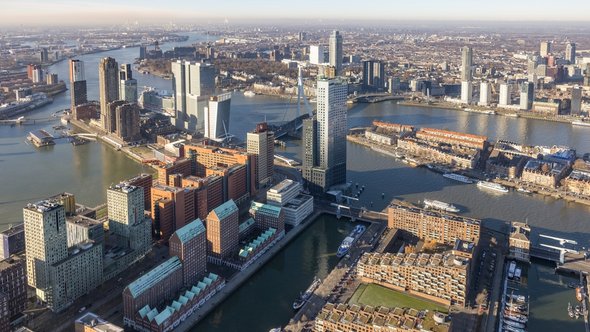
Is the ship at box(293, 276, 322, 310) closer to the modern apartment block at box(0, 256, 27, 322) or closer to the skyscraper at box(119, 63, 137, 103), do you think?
the modern apartment block at box(0, 256, 27, 322)

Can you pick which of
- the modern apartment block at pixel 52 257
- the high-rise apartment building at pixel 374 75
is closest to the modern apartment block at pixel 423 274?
the modern apartment block at pixel 52 257

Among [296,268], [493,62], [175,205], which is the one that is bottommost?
[296,268]

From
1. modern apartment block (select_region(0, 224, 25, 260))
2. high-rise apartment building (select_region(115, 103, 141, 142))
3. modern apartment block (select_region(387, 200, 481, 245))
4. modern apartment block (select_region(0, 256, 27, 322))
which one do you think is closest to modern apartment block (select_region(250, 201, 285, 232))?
modern apartment block (select_region(387, 200, 481, 245))

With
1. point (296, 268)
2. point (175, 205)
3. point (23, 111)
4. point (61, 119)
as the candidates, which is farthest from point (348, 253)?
point (23, 111)

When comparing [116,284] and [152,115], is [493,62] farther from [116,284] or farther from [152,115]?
[116,284]

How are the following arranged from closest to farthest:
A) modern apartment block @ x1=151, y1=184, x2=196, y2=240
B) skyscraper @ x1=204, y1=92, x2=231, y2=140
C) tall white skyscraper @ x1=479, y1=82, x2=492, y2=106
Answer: modern apartment block @ x1=151, y1=184, x2=196, y2=240, skyscraper @ x1=204, y1=92, x2=231, y2=140, tall white skyscraper @ x1=479, y1=82, x2=492, y2=106

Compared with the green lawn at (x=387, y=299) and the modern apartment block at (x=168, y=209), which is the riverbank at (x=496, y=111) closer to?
the green lawn at (x=387, y=299)
